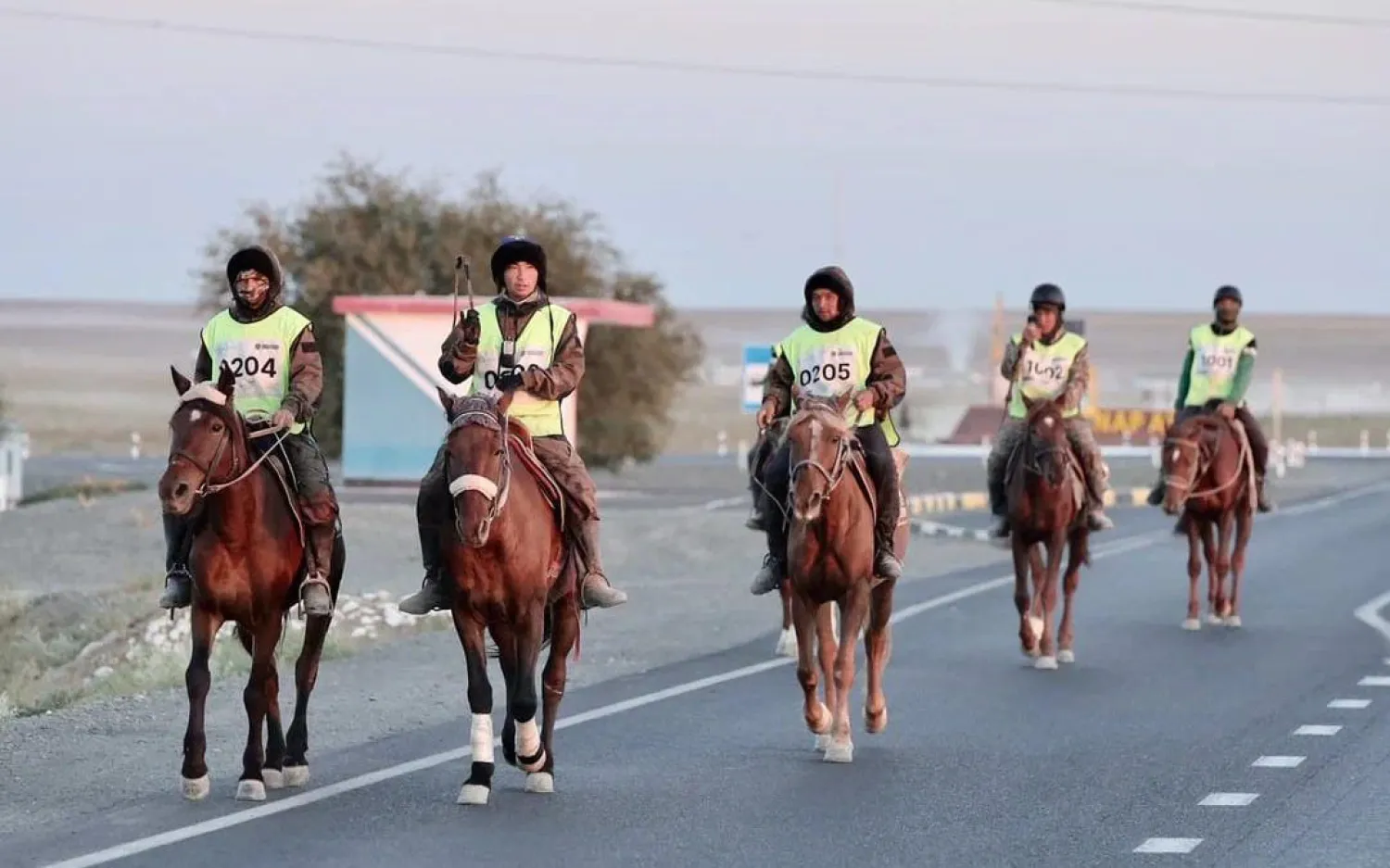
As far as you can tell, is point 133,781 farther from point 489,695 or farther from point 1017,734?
point 1017,734

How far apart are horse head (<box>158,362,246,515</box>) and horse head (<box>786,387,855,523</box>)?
2.99 meters

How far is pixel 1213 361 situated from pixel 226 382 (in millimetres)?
12900

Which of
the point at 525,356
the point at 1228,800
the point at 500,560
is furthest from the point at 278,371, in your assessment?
the point at 1228,800

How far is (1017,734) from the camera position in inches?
637

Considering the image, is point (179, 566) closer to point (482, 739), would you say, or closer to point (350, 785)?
point (350, 785)

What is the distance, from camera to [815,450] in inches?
582

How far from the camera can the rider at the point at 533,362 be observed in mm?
13844

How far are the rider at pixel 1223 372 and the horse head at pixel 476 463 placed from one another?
1183 centimetres

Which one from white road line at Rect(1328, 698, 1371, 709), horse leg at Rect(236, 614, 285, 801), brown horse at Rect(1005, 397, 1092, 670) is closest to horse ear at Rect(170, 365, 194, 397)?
horse leg at Rect(236, 614, 285, 801)

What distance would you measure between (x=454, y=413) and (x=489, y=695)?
1.35m

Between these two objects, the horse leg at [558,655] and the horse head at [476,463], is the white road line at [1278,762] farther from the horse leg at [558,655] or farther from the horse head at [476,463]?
the horse head at [476,463]

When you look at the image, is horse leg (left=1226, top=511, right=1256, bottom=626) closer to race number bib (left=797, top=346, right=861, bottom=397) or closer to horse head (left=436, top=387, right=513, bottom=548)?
race number bib (left=797, top=346, right=861, bottom=397)

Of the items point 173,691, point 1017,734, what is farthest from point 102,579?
point 1017,734

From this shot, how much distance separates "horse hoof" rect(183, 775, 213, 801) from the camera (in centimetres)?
1320
